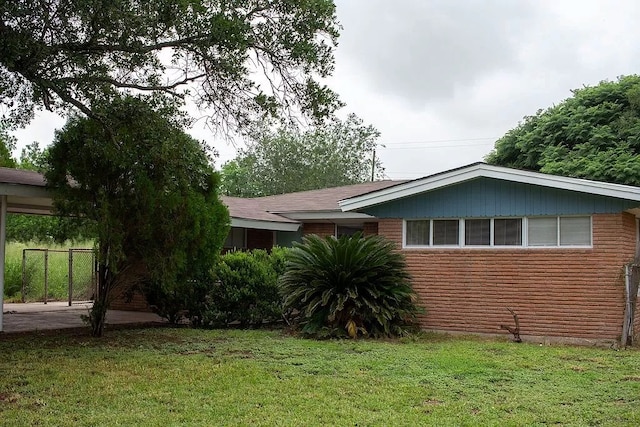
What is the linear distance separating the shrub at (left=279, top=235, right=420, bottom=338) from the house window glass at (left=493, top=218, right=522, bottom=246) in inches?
72.8

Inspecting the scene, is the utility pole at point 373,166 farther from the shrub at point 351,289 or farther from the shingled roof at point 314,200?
the shrub at point 351,289

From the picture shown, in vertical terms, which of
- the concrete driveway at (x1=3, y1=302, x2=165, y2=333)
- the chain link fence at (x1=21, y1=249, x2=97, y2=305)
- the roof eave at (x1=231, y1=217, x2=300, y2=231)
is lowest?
the concrete driveway at (x1=3, y1=302, x2=165, y2=333)

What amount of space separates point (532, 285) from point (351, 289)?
330cm

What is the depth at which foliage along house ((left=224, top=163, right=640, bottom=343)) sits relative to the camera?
11.5 meters

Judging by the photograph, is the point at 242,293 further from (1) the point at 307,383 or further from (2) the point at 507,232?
(1) the point at 307,383

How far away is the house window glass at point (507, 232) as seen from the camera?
40.8 feet

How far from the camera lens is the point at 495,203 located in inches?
495

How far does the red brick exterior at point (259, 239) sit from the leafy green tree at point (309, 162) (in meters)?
24.0

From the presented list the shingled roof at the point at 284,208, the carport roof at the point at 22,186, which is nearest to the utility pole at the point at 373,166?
the shingled roof at the point at 284,208

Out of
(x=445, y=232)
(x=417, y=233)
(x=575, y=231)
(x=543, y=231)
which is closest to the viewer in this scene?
(x=575, y=231)

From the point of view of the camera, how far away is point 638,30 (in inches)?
709

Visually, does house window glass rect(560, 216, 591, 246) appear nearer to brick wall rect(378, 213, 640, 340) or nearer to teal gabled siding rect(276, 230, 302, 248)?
brick wall rect(378, 213, 640, 340)

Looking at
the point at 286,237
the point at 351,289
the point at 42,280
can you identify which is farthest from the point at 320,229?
the point at 42,280

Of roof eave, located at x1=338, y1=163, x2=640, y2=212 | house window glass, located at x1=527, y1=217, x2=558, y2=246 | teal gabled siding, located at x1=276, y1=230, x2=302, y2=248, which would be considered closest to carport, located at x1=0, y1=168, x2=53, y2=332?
roof eave, located at x1=338, y1=163, x2=640, y2=212
